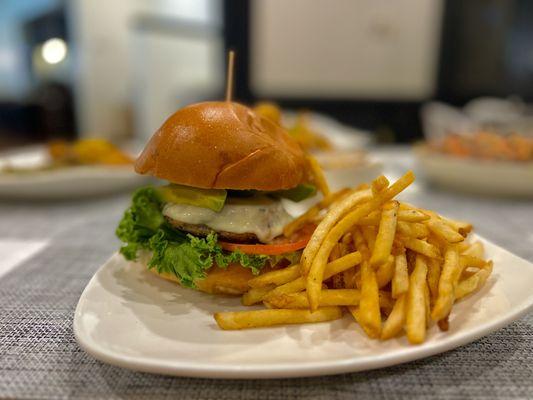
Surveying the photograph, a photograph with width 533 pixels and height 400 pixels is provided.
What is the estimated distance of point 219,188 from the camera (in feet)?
5.32

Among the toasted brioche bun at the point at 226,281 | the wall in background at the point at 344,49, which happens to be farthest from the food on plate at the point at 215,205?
the wall in background at the point at 344,49

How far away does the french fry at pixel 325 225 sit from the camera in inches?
Answer: 55.4

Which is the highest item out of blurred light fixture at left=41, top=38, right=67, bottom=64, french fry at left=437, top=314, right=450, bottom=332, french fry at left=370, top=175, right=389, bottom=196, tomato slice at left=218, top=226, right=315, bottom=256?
blurred light fixture at left=41, top=38, right=67, bottom=64

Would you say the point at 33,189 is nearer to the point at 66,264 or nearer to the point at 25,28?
the point at 66,264

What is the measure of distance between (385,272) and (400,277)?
0.05 m

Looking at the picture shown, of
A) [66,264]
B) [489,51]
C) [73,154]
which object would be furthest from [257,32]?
[66,264]

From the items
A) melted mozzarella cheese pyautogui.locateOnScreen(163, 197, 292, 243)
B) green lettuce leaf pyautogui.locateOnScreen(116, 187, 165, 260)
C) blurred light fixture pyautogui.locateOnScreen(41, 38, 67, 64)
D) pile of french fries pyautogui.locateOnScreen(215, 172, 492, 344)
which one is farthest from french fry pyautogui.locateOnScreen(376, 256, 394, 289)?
blurred light fixture pyautogui.locateOnScreen(41, 38, 67, 64)

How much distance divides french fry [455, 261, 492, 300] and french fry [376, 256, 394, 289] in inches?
8.2

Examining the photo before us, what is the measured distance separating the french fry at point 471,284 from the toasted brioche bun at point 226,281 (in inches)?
26.3

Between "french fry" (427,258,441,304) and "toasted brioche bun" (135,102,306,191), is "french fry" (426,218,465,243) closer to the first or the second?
"french fry" (427,258,441,304)

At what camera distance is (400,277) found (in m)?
1.31

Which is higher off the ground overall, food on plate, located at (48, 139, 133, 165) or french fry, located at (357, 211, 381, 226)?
french fry, located at (357, 211, 381, 226)

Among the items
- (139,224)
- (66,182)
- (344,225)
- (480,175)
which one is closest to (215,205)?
(139,224)

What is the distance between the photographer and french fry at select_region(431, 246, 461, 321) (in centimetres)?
121
